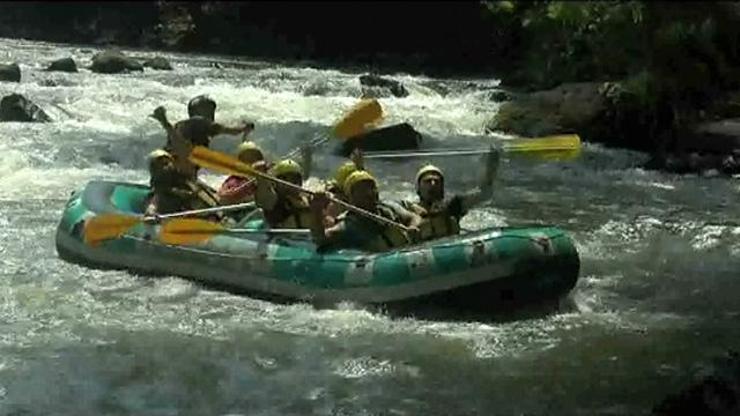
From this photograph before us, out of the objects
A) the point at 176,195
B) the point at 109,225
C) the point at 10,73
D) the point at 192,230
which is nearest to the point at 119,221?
the point at 109,225

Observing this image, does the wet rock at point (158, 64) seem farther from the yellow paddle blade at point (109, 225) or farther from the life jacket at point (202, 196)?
the yellow paddle blade at point (109, 225)

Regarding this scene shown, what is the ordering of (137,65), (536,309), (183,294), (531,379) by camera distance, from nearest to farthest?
(531,379), (536,309), (183,294), (137,65)

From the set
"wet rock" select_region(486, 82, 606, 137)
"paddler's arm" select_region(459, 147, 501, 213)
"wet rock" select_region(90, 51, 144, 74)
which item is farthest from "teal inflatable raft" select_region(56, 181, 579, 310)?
"wet rock" select_region(90, 51, 144, 74)

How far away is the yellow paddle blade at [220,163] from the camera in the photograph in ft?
25.2

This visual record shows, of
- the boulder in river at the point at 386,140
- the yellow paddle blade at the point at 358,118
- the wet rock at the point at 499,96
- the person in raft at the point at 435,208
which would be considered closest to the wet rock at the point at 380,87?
the wet rock at the point at 499,96

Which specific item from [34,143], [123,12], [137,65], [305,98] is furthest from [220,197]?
[123,12]

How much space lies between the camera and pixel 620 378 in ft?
20.7

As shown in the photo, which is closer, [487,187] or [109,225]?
[487,187]

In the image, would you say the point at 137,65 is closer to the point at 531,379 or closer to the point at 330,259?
the point at 330,259

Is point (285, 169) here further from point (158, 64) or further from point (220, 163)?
point (158, 64)

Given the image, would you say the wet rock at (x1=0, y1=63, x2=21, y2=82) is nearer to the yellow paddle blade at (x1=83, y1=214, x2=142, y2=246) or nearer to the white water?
the white water

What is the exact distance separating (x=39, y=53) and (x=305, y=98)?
23.0 ft

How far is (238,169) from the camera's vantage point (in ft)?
25.2

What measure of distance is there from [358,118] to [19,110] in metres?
6.99
